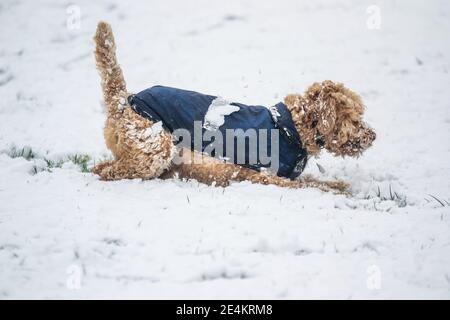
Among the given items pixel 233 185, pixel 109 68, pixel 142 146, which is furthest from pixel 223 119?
pixel 109 68

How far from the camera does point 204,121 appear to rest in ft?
13.9

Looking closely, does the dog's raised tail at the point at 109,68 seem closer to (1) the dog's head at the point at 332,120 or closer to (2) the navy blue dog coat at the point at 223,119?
(2) the navy blue dog coat at the point at 223,119

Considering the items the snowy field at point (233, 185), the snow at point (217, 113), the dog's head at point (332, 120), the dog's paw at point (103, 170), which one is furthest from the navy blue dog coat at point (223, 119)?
the dog's paw at point (103, 170)

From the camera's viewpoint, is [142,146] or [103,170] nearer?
[142,146]

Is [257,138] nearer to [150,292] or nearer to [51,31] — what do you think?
[150,292]

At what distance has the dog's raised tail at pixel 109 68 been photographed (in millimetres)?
4043

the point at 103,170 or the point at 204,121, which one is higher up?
the point at 204,121

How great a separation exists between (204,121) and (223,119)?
0.59 ft

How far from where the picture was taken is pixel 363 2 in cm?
949

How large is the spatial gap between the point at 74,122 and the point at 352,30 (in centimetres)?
543

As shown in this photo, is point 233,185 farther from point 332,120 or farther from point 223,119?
point 332,120

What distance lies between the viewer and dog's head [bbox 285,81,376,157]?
4.27 m
